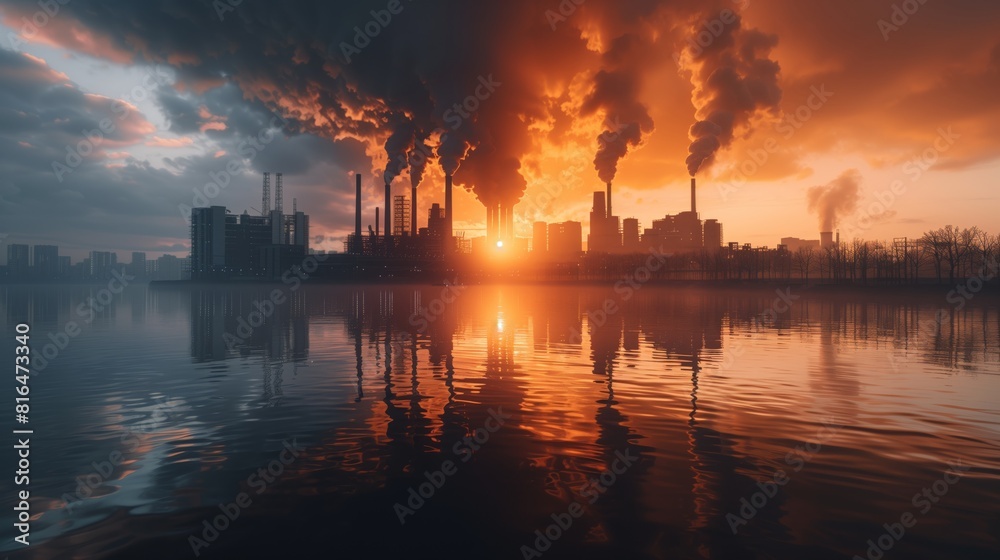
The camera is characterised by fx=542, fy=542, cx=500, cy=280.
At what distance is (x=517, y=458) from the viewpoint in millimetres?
13062

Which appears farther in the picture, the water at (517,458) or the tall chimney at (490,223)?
the tall chimney at (490,223)

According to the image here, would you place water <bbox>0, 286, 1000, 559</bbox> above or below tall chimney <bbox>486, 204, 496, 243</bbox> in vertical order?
below

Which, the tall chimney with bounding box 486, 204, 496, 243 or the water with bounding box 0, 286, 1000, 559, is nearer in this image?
the water with bounding box 0, 286, 1000, 559

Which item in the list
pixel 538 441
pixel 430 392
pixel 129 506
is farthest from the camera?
pixel 430 392

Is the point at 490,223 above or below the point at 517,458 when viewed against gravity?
above

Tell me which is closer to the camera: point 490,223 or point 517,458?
point 517,458

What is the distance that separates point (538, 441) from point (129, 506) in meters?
9.04

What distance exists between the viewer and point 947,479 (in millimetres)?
11547

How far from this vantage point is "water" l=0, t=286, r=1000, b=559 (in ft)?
29.9

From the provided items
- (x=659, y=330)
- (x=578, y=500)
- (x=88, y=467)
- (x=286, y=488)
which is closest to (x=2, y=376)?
(x=88, y=467)

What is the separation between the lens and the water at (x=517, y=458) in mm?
9109

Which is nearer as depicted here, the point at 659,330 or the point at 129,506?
the point at 129,506

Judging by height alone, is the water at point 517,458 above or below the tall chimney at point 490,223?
below

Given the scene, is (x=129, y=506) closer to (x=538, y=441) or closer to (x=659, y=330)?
(x=538, y=441)
